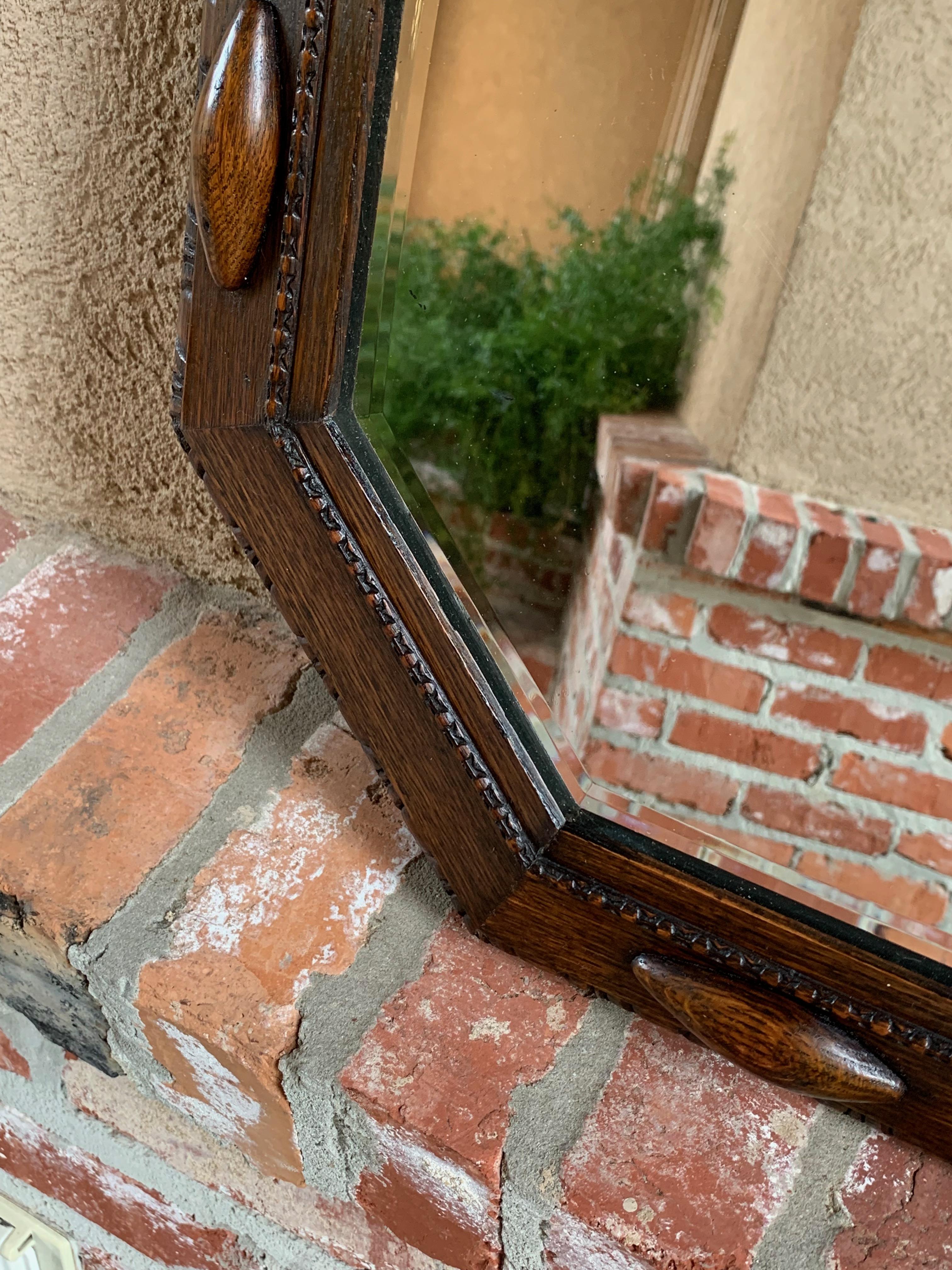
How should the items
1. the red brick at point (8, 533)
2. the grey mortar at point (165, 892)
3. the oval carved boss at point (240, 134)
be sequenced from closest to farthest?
the oval carved boss at point (240, 134)
the grey mortar at point (165, 892)
the red brick at point (8, 533)

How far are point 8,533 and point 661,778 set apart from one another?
23.3 inches

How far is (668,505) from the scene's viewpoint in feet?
1.26

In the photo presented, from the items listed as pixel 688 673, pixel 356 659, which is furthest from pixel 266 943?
pixel 688 673

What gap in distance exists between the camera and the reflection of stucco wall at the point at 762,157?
32cm

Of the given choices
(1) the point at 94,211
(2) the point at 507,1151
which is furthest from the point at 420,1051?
(1) the point at 94,211

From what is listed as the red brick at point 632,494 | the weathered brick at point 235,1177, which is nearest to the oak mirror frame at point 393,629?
the red brick at point 632,494

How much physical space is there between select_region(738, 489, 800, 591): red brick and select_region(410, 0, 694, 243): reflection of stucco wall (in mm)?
129

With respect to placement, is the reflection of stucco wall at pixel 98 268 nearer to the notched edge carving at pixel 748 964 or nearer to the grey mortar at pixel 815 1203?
the notched edge carving at pixel 748 964

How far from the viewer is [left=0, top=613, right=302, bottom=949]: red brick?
56 cm

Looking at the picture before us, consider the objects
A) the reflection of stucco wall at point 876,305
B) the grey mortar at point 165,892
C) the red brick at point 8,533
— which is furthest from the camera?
the red brick at point 8,533

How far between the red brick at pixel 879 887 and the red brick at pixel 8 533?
640 millimetres

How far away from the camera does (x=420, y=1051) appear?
0.50 metres

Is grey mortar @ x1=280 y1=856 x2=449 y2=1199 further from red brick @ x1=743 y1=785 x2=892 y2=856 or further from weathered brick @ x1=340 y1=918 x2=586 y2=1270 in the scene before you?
red brick @ x1=743 y1=785 x2=892 y2=856

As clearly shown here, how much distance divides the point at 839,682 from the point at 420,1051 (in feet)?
0.95
